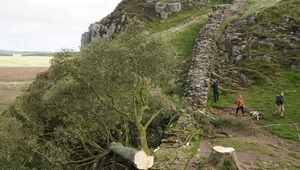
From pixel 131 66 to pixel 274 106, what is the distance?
1622cm

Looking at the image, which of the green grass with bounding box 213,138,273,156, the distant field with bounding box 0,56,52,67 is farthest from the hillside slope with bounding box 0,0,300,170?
the distant field with bounding box 0,56,52,67

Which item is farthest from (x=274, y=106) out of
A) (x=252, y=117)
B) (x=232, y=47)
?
(x=232, y=47)

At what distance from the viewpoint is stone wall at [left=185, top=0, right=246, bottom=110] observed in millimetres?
31753

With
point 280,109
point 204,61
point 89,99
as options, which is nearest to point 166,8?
point 204,61

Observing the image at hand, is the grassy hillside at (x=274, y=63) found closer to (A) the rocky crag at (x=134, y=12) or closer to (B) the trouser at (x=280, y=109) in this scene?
(B) the trouser at (x=280, y=109)

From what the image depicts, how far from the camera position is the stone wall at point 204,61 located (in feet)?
104

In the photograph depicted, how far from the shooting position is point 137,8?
225 ft

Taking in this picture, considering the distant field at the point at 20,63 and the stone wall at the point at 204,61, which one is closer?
the stone wall at the point at 204,61

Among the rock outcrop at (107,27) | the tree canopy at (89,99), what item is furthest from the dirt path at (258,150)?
the rock outcrop at (107,27)

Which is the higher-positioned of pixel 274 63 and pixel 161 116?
pixel 274 63

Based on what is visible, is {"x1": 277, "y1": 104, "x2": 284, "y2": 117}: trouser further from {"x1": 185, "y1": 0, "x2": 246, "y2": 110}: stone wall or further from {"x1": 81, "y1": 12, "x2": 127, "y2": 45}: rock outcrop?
{"x1": 81, "y1": 12, "x2": 127, "y2": 45}: rock outcrop

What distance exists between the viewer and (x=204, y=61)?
125 ft

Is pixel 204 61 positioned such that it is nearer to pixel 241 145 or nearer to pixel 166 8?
pixel 241 145

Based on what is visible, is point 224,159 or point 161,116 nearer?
point 224,159
